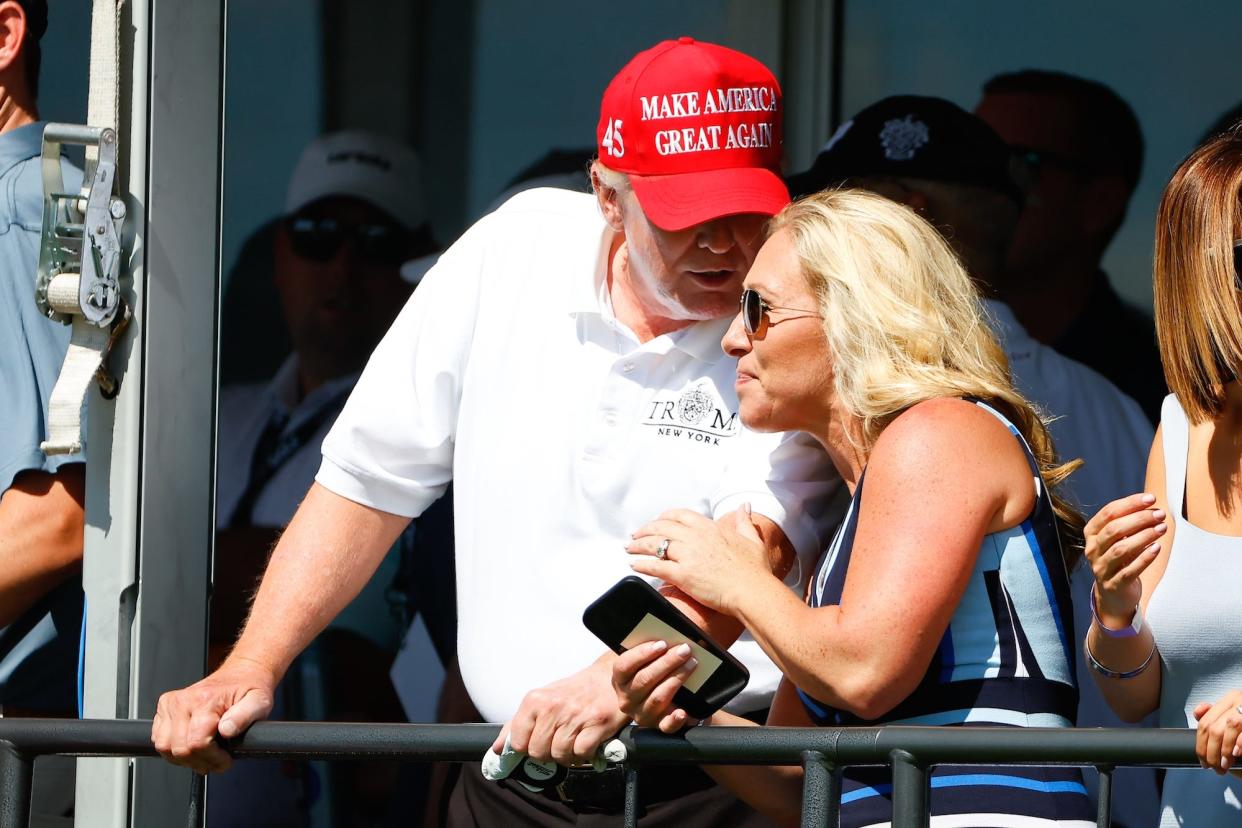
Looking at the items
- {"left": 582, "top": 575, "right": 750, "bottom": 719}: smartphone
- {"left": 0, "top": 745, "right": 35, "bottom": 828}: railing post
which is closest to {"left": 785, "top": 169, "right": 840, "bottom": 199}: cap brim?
{"left": 582, "top": 575, "right": 750, "bottom": 719}: smartphone

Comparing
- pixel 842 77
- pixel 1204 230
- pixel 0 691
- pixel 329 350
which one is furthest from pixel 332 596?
pixel 842 77

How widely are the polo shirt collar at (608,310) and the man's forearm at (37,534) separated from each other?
0.97 m

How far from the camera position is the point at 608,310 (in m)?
2.51

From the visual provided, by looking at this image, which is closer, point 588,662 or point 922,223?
point 922,223

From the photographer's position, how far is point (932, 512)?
1853mm

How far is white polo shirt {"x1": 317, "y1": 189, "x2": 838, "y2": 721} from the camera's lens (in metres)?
2.35

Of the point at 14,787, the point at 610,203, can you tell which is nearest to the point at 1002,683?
the point at 610,203

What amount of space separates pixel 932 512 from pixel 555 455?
2.41 ft

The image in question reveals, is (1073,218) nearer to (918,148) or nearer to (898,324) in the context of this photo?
(918,148)

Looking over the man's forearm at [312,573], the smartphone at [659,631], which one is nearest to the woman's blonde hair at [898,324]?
the smartphone at [659,631]

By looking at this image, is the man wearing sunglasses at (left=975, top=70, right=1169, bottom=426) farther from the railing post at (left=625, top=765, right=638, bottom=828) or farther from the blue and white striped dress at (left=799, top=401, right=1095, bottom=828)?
the railing post at (left=625, top=765, right=638, bottom=828)

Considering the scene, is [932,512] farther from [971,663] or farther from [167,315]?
[167,315]

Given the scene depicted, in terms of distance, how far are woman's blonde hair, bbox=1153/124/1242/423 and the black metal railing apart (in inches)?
22.6

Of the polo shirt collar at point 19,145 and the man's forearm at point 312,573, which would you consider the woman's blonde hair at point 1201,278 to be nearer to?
the man's forearm at point 312,573
